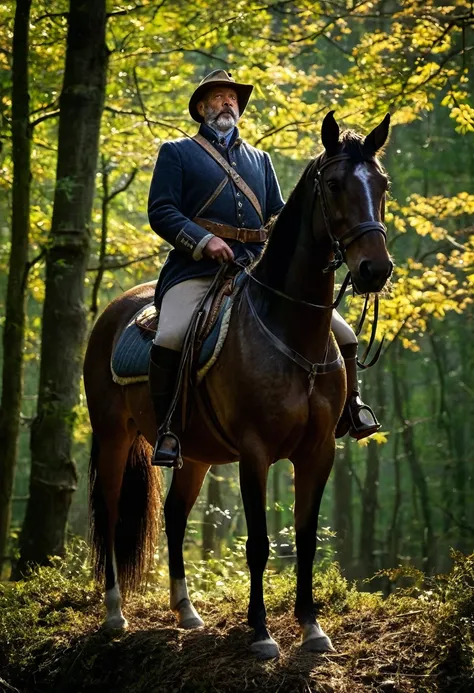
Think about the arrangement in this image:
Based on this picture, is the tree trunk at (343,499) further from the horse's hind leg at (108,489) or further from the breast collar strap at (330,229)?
the breast collar strap at (330,229)

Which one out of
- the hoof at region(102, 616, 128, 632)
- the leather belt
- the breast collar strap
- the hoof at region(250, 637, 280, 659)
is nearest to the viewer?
Result: the breast collar strap

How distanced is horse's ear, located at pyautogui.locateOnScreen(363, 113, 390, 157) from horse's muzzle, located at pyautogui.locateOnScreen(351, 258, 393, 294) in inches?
29.6

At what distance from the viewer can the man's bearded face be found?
274 inches

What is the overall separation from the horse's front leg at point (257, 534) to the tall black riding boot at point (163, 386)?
26.3 inches

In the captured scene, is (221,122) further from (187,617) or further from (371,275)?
(187,617)

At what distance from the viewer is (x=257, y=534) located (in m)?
6.06

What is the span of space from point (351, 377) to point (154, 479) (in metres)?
2.22

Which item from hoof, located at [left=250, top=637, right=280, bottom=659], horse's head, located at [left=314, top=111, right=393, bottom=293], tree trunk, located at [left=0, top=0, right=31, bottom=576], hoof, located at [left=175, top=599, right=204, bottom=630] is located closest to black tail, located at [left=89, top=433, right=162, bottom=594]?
hoof, located at [left=175, top=599, right=204, bottom=630]

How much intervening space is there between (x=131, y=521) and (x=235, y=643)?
6.88ft

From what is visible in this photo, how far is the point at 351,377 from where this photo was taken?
675 centimetres

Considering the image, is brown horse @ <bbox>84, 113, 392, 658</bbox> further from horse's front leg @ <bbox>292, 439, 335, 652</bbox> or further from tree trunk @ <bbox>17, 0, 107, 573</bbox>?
tree trunk @ <bbox>17, 0, 107, 573</bbox>

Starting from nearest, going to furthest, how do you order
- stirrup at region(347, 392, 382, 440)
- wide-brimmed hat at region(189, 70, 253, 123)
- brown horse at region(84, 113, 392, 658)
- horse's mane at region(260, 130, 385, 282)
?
1. brown horse at region(84, 113, 392, 658)
2. horse's mane at region(260, 130, 385, 282)
3. stirrup at region(347, 392, 382, 440)
4. wide-brimmed hat at region(189, 70, 253, 123)

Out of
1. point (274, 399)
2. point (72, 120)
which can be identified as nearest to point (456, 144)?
point (72, 120)

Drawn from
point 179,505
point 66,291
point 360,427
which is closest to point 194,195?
point 360,427
